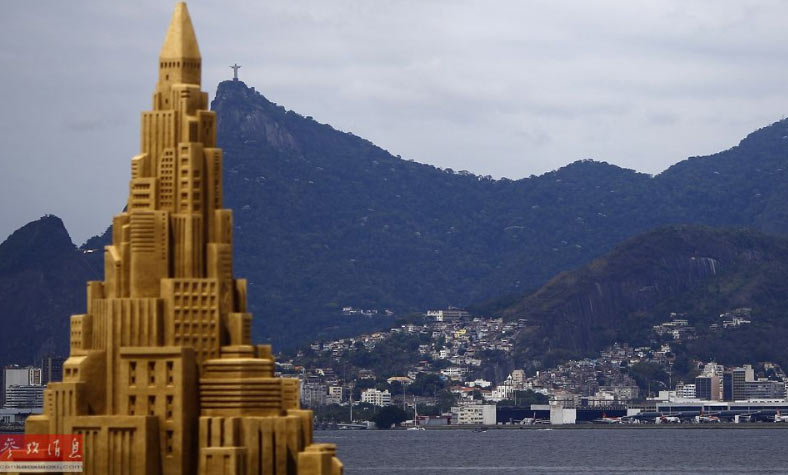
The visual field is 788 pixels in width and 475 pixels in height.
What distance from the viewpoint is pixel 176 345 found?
52969 mm

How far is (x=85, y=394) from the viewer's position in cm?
5322

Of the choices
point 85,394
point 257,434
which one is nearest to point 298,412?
point 257,434

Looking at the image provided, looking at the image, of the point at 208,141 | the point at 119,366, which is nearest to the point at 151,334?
the point at 119,366

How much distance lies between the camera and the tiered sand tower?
52.6m

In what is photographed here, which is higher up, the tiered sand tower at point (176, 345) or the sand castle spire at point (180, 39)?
the sand castle spire at point (180, 39)

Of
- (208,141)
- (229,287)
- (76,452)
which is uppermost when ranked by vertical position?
(208,141)

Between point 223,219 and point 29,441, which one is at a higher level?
point 223,219

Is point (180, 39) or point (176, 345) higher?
point (180, 39)

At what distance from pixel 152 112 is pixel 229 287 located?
4582mm

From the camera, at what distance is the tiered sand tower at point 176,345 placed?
5262 cm

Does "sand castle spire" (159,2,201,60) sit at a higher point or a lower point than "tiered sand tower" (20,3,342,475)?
higher

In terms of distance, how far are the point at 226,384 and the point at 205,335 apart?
137cm

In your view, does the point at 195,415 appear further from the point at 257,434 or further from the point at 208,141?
the point at 208,141

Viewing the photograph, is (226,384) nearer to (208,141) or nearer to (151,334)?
(151,334)
